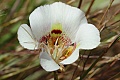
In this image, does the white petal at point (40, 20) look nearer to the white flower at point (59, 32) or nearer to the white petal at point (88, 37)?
the white flower at point (59, 32)

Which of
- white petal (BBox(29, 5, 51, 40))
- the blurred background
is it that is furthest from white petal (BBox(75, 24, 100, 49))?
the blurred background

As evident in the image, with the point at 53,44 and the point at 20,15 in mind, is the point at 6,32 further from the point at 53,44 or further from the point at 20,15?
the point at 53,44

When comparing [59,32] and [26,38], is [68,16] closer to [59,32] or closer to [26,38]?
[59,32]

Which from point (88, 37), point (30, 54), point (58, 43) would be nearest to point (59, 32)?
point (58, 43)

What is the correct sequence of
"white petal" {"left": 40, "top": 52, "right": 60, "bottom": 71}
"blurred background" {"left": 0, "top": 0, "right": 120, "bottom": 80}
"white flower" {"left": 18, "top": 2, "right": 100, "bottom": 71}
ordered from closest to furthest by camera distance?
"white petal" {"left": 40, "top": 52, "right": 60, "bottom": 71}
"white flower" {"left": 18, "top": 2, "right": 100, "bottom": 71}
"blurred background" {"left": 0, "top": 0, "right": 120, "bottom": 80}

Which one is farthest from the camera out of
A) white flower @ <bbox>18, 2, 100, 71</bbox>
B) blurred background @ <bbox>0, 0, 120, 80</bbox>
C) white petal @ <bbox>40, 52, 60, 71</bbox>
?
blurred background @ <bbox>0, 0, 120, 80</bbox>

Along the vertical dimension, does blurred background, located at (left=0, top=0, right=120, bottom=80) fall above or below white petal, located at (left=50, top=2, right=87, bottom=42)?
below

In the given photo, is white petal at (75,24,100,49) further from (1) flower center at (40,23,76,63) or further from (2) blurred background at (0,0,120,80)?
(2) blurred background at (0,0,120,80)

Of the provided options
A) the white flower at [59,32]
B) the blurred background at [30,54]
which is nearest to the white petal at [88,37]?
the white flower at [59,32]
